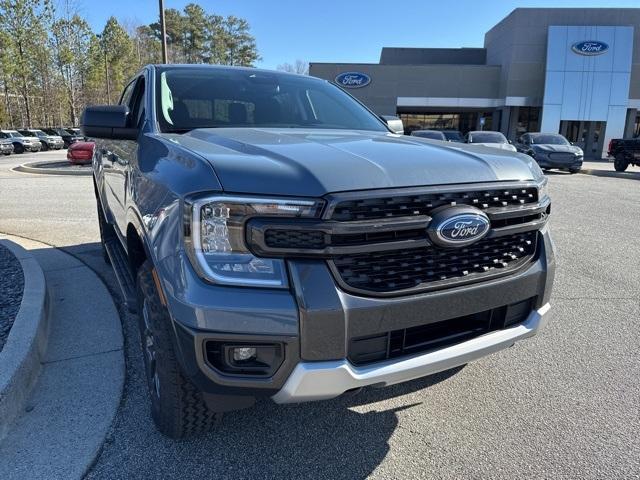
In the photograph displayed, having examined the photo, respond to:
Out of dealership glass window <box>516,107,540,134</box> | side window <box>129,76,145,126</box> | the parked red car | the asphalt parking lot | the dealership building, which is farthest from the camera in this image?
dealership glass window <box>516,107,540,134</box>

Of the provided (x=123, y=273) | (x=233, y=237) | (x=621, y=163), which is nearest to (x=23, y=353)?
(x=123, y=273)

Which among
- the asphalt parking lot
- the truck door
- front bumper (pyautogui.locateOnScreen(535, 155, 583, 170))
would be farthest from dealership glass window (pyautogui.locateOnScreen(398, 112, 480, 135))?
the asphalt parking lot

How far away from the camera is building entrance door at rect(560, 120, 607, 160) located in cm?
3503

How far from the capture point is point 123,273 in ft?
11.5

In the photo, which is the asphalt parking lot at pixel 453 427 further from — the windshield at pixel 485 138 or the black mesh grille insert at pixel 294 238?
the windshield at pixel 485 138

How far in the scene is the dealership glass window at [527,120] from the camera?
36625 mm

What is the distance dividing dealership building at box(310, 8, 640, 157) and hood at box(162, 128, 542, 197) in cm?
Answer: 3025

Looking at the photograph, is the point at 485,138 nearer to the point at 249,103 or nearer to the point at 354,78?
the point at 249,103

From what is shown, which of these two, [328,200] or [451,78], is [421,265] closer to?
[328,200]

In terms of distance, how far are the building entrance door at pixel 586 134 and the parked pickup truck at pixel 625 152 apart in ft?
48.5

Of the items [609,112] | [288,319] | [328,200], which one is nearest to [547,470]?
[288,319]

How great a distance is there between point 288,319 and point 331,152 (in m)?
0.80

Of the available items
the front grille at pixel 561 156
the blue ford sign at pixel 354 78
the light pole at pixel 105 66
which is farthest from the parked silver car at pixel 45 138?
the front grille at pixel 561 156

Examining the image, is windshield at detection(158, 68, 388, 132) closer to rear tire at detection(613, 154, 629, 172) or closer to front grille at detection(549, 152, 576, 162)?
front grille at detection(549, 152, 576, 162)
